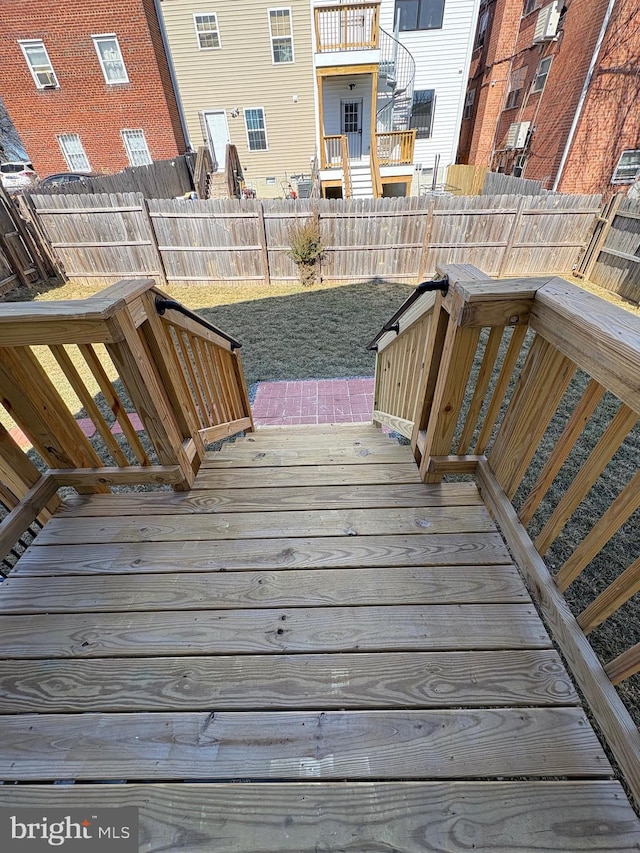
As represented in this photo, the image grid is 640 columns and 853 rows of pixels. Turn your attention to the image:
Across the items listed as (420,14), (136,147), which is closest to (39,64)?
(136,147)

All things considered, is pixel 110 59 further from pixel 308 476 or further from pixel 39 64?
pixel 308 476

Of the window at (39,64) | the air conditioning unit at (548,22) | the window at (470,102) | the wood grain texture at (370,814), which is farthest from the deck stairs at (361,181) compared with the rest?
the wood grain texture at (370,814)

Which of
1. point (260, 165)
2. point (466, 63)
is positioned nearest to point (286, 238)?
point (260, 165)

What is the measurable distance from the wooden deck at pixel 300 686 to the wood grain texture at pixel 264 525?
10 millimetres

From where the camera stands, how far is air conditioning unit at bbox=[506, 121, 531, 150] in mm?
11555

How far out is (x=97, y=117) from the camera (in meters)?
12.9

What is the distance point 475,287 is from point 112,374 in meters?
4.77

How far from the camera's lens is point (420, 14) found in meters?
11.6

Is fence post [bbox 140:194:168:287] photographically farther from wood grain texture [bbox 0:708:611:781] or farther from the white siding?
the white siding

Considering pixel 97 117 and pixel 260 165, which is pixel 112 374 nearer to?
pixel 260 165

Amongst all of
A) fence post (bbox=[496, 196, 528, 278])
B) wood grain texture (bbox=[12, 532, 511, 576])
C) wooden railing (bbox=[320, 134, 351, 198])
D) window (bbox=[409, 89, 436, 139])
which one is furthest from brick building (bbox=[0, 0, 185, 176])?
wood grain texture (bbox=[12, 532, 511, 576])

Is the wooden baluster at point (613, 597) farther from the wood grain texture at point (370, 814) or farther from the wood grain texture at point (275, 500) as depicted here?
the wood grain texture at point (275, 500)

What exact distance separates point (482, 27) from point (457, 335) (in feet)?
68.6

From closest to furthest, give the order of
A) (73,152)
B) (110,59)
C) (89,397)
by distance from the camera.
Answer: (89,397), (110,59), (73,152)
